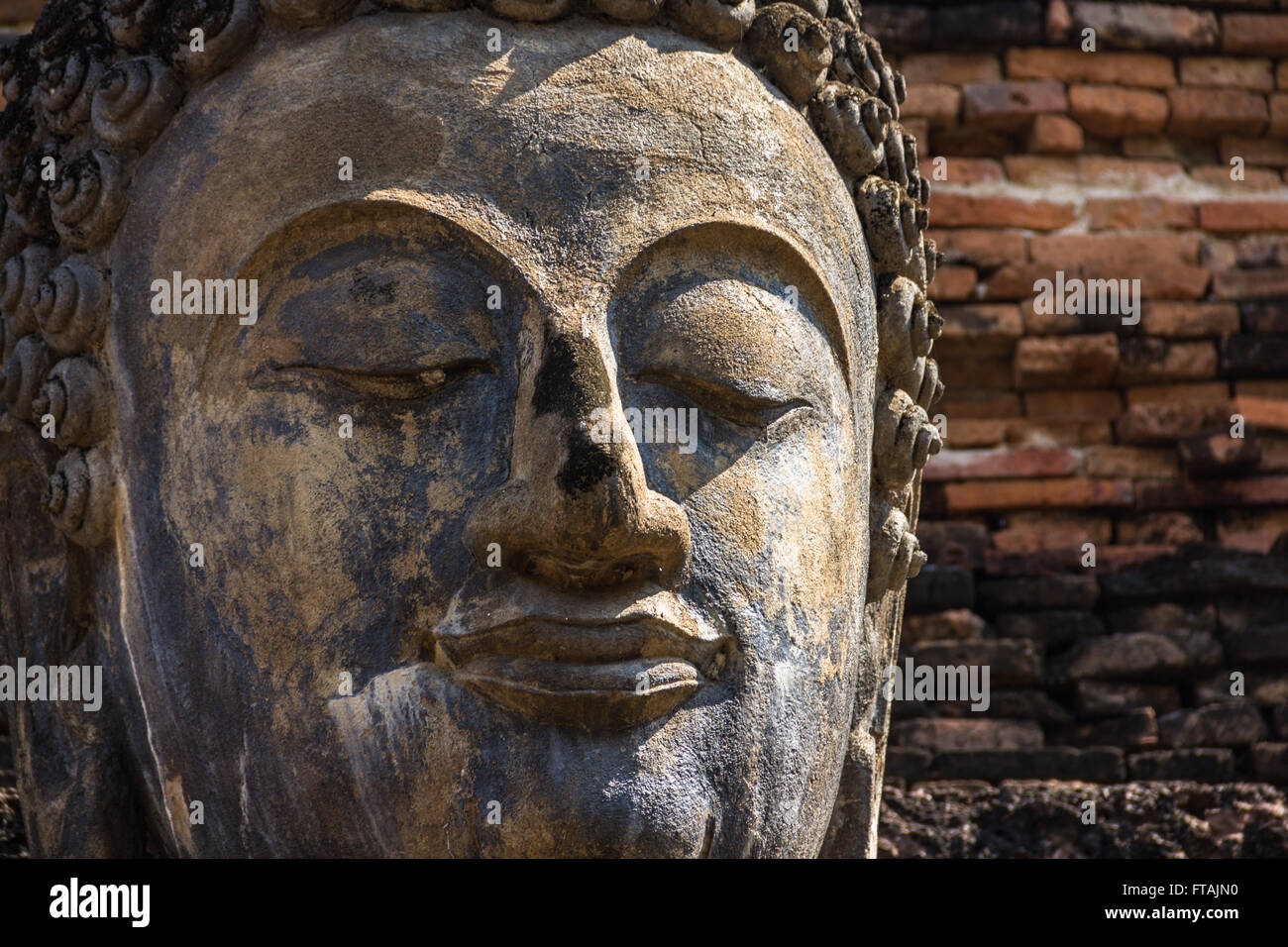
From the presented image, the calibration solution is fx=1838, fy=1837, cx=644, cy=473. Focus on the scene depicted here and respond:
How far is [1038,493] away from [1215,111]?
4.58ft

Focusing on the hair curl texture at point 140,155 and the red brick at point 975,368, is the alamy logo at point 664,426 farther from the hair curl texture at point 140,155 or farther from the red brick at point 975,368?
the red brick at point 975,368

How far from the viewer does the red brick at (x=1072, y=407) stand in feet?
18.9

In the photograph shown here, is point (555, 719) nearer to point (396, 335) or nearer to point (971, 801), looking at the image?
point (396, 335)

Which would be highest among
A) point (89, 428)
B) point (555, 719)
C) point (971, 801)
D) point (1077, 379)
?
point (1077, 379)

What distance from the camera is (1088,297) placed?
577 cm

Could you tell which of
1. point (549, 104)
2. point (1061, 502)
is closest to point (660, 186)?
point (549, 104)

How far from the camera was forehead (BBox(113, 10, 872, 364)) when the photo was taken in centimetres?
322

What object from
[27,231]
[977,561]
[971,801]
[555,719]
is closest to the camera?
[555,719]

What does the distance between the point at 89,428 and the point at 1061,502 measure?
326 cm

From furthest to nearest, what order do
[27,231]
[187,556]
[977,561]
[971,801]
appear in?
[977,561]
[971,801]
[27,231]
[187,556]

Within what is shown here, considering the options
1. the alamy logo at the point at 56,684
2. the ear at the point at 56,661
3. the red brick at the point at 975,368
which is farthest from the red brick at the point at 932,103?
the alamy logo at the point at 56,684

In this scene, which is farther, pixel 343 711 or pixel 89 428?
pixel 89 428

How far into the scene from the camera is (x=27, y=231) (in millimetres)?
3545

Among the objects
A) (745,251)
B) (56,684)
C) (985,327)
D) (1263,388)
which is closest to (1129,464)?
(1263,388)
